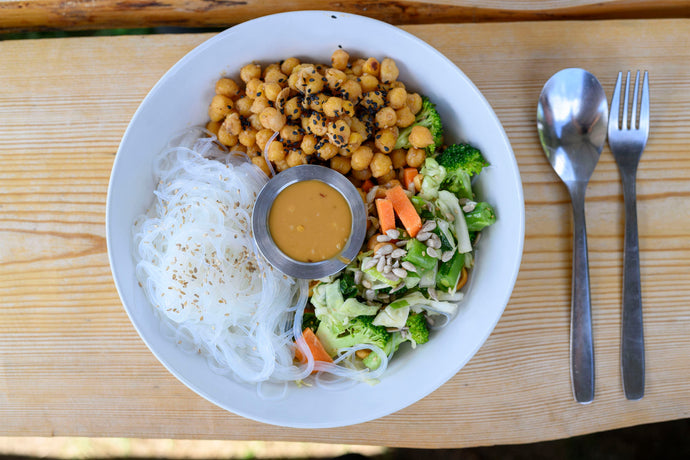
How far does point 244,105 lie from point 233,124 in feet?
0.41

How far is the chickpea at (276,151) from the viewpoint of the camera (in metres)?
2.31

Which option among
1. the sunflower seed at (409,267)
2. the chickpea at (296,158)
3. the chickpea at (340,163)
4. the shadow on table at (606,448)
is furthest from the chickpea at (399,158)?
the shadow on table at (606,448)

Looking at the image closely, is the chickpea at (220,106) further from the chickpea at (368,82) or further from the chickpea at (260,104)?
the chickpea at (368,82)

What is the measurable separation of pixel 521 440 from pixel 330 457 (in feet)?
5.80

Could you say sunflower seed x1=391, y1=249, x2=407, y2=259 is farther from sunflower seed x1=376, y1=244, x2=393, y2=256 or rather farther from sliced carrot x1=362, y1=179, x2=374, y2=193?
sliced carrot x1=362, y1=179, x2=374, y2=193

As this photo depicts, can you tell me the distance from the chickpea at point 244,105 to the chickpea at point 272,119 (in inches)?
5.6

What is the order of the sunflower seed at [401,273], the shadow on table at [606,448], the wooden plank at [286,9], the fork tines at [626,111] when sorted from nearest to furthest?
the sunflower seed at [401,273]
the fork tines at [626,111]
the wooden plank at [286,9]
the shadow on table at [606,448]

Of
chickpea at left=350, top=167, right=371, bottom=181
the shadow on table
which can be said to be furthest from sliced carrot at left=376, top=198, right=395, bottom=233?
the shadow on table

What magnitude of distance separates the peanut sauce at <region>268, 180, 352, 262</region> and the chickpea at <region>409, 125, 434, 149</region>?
1.43 ft

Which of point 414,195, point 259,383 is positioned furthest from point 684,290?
point 259,383

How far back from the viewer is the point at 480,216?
7.15ft

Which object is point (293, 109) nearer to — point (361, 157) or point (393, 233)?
point (361, 157)

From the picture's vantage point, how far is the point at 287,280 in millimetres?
2357

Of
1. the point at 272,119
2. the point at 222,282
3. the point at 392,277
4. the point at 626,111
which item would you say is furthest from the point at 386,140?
the point at 626,111
